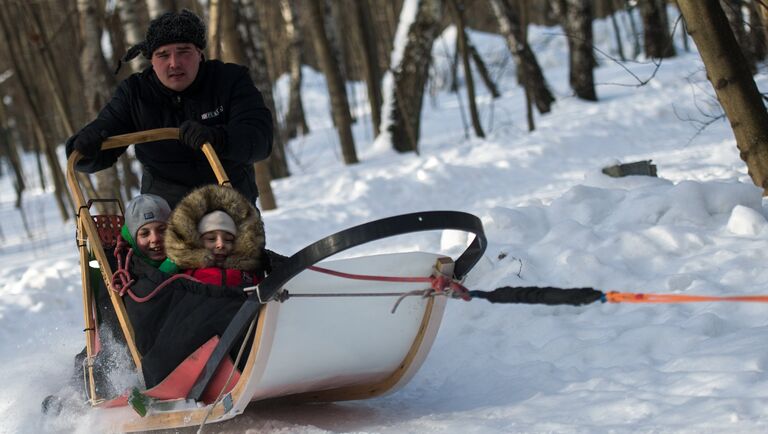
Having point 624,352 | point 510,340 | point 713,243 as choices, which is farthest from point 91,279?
point 713,243

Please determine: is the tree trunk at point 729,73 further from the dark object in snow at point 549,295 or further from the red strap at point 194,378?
the red strap at point 194,378

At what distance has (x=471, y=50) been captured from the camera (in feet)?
61.5

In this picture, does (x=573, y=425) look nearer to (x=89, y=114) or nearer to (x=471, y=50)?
(x=89, y=114)

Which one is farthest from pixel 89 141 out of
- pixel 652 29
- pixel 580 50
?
pixel 652 29

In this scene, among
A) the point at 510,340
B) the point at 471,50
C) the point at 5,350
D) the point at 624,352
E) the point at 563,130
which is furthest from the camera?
the point at 471,50

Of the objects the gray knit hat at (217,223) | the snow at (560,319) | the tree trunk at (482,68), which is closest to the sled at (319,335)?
the snow at (560,319)

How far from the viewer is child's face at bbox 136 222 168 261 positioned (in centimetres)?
415

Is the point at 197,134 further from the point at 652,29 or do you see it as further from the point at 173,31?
the point at 652,29

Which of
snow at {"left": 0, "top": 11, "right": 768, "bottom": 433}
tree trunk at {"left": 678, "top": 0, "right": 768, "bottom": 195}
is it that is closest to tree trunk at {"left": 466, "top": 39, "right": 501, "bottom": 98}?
snow at {"left": 0, "top": 11, "right": 768, "bottom": 433}

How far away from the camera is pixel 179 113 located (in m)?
4.75

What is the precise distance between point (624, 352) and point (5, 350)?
4.41 m

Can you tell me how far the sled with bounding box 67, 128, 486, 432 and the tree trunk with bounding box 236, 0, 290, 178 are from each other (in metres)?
8.48

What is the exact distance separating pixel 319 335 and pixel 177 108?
1809 mm

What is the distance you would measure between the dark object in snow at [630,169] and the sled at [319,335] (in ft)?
13.1
